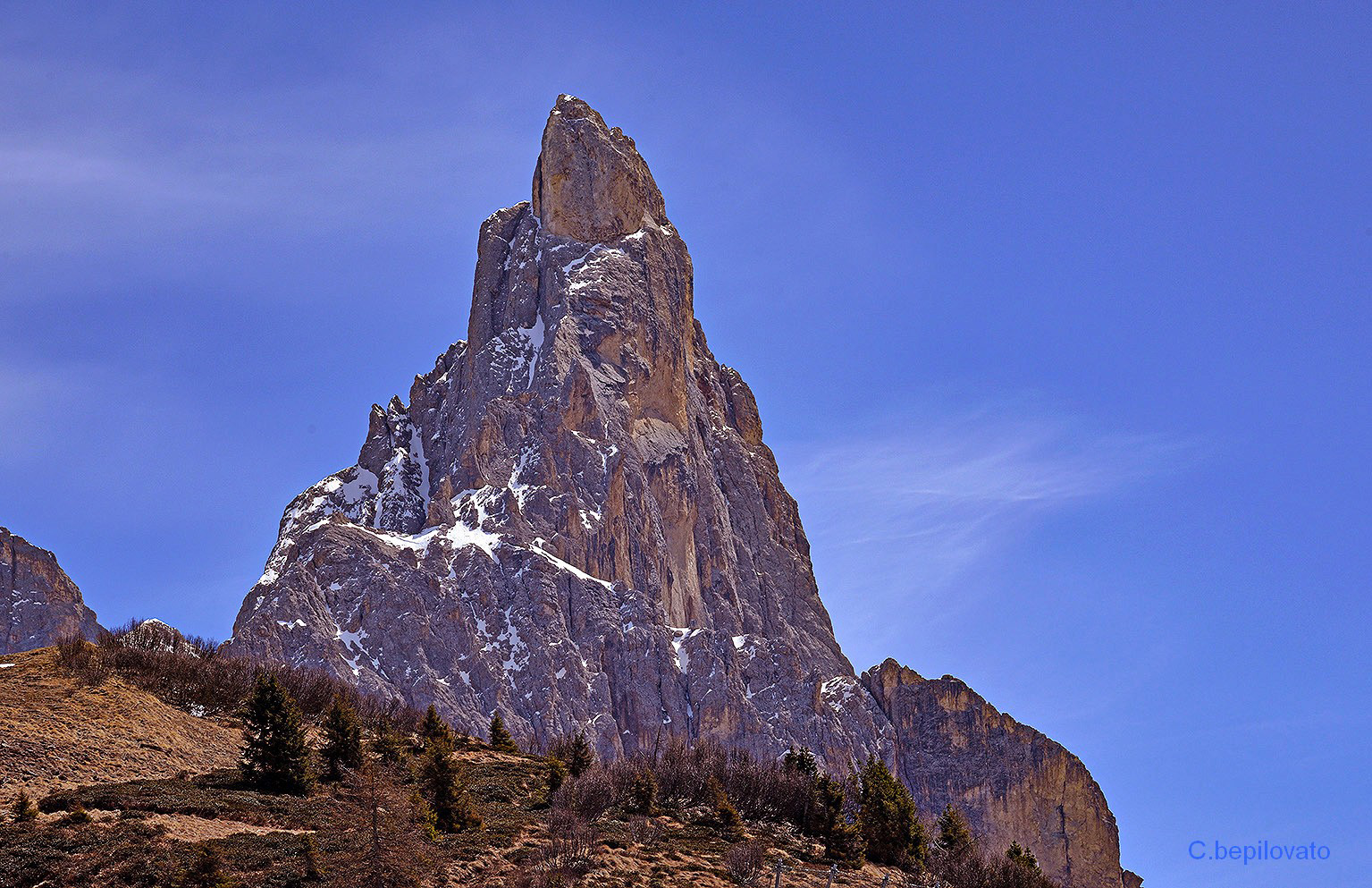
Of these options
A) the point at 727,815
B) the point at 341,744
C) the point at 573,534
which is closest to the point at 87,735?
the point at 341,744

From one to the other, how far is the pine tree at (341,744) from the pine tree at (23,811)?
1235 centimetres

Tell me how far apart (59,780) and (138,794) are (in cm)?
290

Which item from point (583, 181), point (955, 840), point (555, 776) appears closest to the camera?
point (555, 776)

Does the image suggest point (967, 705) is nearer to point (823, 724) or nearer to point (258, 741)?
point (823, 724)

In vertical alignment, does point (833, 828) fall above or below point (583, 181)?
below

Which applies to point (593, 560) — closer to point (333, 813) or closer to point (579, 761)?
point (579, 761)

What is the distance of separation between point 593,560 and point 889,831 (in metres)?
98.3

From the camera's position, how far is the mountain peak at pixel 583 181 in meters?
186

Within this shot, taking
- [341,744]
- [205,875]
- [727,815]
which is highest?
[341,744]

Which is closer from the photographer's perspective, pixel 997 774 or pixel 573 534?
pixel 573 534

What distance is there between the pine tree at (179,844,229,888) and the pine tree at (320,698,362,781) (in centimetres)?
1452

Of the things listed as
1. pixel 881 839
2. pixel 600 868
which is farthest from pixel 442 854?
pixel 881 839

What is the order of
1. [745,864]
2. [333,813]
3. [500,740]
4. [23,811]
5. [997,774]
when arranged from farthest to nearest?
[997,774]
[500,740]
[745,864]
[333,813]
[23,811]

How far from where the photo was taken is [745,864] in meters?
46.9
